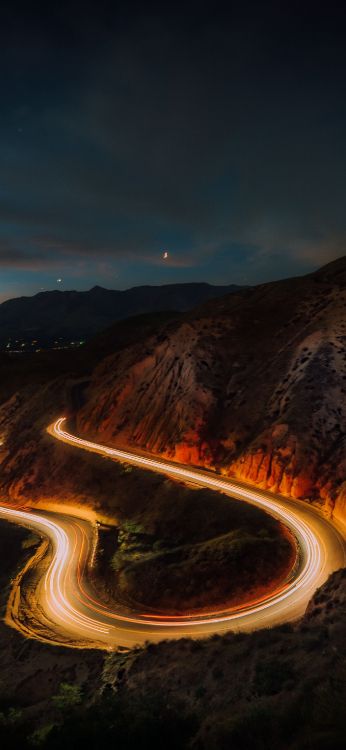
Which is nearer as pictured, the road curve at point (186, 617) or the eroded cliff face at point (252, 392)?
the road curve at point (186, 617)

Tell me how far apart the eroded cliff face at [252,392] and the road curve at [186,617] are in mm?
3057

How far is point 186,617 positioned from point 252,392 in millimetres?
32265

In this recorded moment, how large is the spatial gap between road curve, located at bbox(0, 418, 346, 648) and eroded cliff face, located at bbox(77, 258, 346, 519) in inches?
120

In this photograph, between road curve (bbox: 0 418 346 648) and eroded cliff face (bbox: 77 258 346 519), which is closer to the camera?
road curve (bbox: 0 418 346 648)

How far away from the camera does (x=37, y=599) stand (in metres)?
35.1

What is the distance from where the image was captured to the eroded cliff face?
144 feet

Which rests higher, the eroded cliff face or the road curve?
the eroded cliff face

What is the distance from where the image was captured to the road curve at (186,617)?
2675 cm

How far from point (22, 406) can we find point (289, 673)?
83.0m

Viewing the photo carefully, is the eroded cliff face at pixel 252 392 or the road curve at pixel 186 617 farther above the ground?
the eroded cliff face at pixel 252 392

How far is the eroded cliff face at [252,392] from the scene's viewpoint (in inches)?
1729

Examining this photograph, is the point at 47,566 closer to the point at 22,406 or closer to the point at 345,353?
the point at 345,353

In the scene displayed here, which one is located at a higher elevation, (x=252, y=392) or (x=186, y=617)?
(x=252, y=392)

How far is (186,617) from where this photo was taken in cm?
2861
